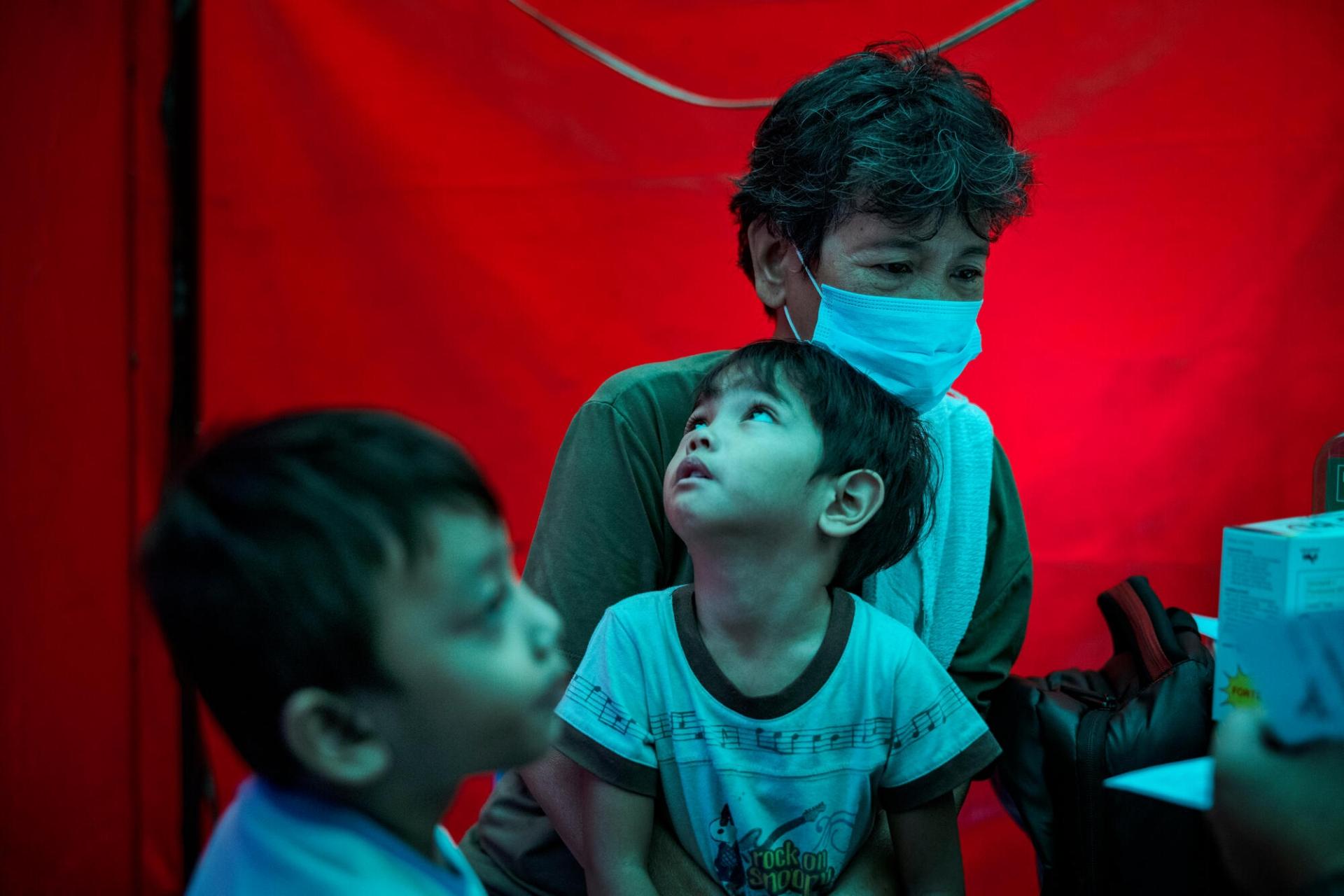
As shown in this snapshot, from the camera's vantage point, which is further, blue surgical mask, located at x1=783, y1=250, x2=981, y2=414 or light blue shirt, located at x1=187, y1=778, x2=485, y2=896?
blue surgical mask, located at x1=783, y1=250, x2=981, y2=414

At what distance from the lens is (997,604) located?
1801mm

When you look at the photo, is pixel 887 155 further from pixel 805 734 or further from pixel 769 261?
pixel 805 734

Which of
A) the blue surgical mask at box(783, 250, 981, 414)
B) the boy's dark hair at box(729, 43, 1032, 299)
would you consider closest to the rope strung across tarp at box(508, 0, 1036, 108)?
the boy's dark hair at box(729, 43, 1032, 299)

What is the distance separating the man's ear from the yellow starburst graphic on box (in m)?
0.91

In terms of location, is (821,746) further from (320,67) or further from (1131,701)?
(320,67)

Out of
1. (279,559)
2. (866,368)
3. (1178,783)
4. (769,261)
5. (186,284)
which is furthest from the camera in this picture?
(186,284)

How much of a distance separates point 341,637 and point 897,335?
1.12 meters

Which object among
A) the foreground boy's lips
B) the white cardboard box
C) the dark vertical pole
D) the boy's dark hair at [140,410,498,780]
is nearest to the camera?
the boy's dark hair at [140,410,498,780]

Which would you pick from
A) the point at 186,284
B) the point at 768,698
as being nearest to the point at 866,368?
the point at 768,698

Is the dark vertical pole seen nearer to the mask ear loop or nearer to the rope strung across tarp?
the rope strung across tarp

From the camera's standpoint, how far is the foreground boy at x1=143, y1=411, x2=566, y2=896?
0.80 m

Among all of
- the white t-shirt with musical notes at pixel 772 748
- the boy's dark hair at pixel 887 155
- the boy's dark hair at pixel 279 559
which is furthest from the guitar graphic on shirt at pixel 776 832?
the boy's dark hair at pixel 887 155

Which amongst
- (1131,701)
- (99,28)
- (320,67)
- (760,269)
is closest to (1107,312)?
(760,269)

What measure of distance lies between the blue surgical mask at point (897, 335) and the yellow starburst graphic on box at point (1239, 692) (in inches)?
25.2
